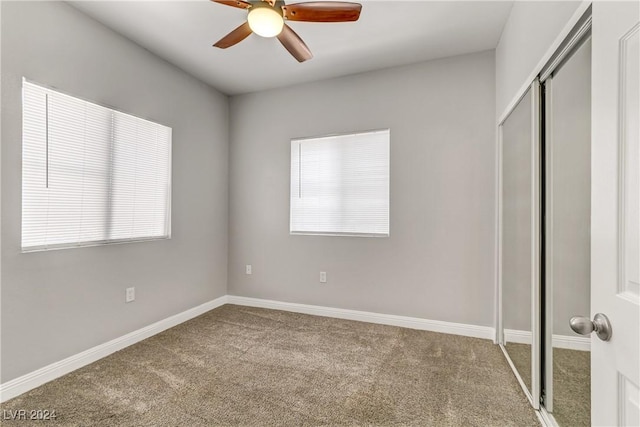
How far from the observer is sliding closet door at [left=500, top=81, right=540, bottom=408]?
184 cm

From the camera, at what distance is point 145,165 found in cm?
293

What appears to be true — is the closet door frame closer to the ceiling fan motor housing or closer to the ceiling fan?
the ceiling fan

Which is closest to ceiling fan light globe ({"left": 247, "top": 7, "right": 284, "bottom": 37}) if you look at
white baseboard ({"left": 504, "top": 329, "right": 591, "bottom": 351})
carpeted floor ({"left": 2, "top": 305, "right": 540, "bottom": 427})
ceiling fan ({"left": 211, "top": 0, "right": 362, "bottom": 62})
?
ceiling fan ({"left": 211, "top": 0, "right": 362, "bottom": 62})

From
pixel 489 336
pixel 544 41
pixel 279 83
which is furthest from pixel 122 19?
pixel 489 336

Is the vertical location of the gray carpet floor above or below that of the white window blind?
below

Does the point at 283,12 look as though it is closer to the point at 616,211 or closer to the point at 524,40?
the point at 524,40

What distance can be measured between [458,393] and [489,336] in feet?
3.64

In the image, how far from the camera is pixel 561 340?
1507mm

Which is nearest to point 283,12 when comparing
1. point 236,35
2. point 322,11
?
point 322,11

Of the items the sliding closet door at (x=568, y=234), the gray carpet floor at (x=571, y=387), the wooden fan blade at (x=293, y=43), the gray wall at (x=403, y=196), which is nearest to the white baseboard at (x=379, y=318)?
the gray wall at (x=403, y=196)

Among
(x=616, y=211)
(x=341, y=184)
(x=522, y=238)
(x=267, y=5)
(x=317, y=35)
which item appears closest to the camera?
(x=616, y=211)

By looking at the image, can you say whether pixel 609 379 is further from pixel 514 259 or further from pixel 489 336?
pixel 489 336

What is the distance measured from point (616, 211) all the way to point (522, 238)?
146 cm

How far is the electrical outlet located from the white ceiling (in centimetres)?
222
